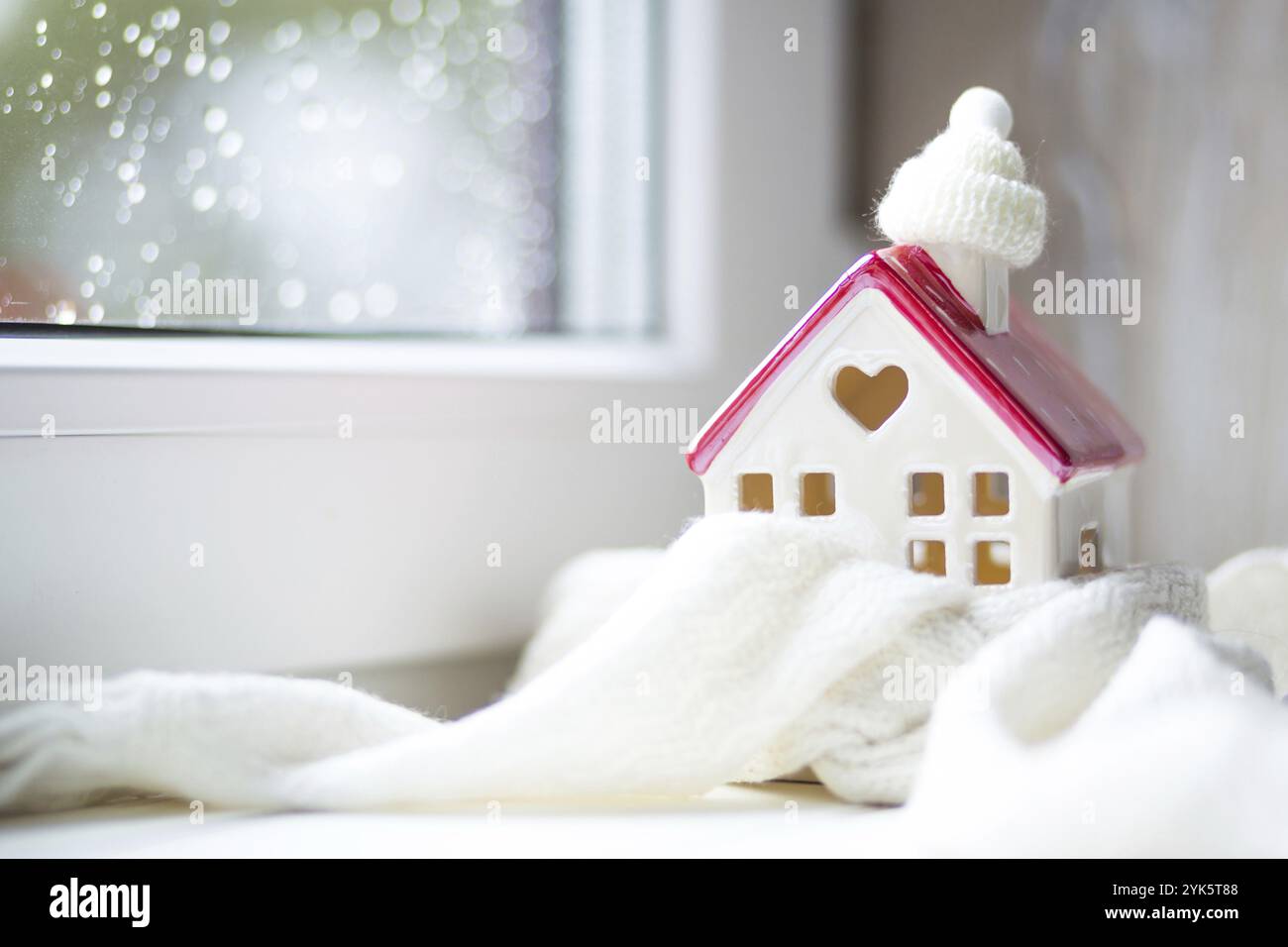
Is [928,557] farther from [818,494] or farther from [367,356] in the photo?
[367,356]

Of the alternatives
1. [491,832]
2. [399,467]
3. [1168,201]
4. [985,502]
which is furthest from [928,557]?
[1168,201]

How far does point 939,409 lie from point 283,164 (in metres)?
0.61

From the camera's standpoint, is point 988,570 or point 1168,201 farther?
point 1168,201

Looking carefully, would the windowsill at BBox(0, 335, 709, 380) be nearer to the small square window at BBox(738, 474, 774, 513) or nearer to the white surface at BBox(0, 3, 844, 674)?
the white surface at BBox(0, 3, 844, 674)

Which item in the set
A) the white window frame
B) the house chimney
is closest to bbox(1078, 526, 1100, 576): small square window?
the house chimney

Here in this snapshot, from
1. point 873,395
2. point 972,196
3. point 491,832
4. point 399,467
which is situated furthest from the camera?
point 399,467

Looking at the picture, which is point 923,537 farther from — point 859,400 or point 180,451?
point 180,451

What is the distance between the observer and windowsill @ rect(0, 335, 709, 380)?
821 mm

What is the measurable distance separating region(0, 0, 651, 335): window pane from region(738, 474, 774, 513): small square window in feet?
1.43

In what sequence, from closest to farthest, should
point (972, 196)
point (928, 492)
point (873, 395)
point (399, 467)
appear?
point (972, 196)
point (873, 395)
point (928, 492)
point (399, 467)

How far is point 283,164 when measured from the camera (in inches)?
41.7

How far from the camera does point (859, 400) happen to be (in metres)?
0.84

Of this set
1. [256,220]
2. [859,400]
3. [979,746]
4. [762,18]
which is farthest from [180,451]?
[762,18]

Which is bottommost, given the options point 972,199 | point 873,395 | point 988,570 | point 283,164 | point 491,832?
point 491,832
